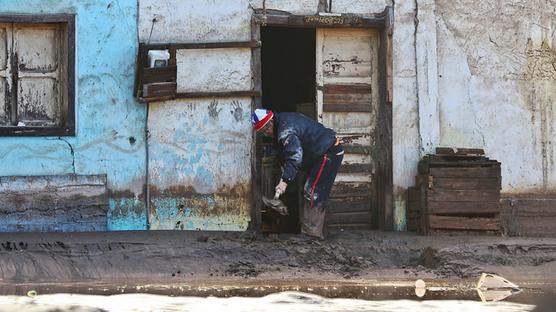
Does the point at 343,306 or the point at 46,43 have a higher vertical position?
the point at 46,43

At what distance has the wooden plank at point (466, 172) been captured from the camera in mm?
9375

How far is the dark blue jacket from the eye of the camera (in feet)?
28.5

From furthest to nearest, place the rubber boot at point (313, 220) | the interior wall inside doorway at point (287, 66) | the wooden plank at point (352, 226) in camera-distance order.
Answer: the interior wall inside doorway at point (287, 66) < the wooden plank at point (352, 226) < the rubber boot at point (313, 220)

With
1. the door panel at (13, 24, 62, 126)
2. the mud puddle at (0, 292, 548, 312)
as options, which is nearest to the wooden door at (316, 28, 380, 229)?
the mud puddle at (0, 292, 548, 312)

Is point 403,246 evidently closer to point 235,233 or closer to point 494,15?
point 235,233

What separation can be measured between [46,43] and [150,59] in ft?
4.22

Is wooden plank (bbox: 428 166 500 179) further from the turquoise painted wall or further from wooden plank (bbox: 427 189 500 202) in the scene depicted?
the turquoise painted wall

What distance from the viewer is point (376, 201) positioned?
1012 centimetres

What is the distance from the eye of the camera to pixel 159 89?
9.27 meters

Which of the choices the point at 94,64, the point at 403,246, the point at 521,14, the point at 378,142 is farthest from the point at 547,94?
the point at 94,64

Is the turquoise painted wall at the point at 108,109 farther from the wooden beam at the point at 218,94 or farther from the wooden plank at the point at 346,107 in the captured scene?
the wooden plank at the point at 346,107

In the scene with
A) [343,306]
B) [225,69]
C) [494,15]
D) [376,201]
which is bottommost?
[343,306]

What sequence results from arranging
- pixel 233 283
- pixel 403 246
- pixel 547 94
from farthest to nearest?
pixel 547 94
pixel 403 246
pixel 233 283

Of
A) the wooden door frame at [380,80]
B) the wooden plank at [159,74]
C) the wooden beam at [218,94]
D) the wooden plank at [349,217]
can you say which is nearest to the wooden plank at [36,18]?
the wooden plank at [159,74]
